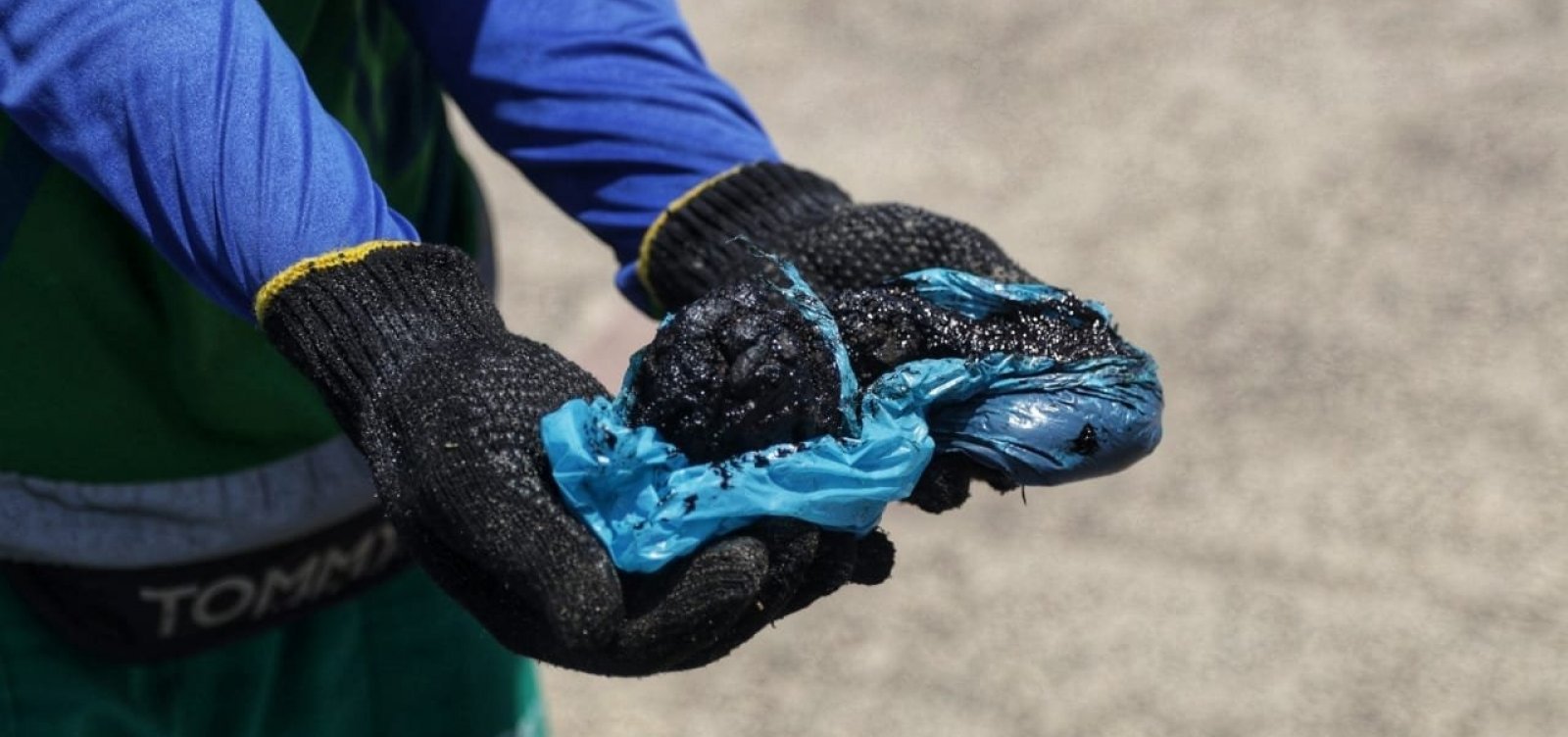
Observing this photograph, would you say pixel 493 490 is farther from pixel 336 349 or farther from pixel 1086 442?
pixel 1086 442

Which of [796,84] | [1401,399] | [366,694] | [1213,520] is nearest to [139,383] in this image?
[366,694]

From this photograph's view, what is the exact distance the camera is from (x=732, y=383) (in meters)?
1.06

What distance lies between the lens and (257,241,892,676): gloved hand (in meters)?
1.03

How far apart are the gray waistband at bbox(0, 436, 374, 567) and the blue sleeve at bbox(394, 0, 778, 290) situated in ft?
0.99

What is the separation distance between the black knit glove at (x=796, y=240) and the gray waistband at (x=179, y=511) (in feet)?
1.07

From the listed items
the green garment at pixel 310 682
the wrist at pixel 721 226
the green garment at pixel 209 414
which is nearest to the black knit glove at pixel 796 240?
the wrist at pixel 721 226

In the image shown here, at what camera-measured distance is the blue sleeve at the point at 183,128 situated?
108 cm

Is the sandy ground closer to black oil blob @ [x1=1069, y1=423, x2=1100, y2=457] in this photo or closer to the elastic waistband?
the elastic waistband

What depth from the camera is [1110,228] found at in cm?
298

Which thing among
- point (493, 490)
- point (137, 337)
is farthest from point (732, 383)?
point (137, 337)

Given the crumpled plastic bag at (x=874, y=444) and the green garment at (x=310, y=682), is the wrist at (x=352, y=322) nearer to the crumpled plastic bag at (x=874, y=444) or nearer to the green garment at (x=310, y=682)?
the crumpled plastic bag at (x=874, y=444)

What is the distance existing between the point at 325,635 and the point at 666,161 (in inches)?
21.0

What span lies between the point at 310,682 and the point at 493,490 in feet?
2.17

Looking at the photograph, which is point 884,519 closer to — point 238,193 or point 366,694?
point 366,694
